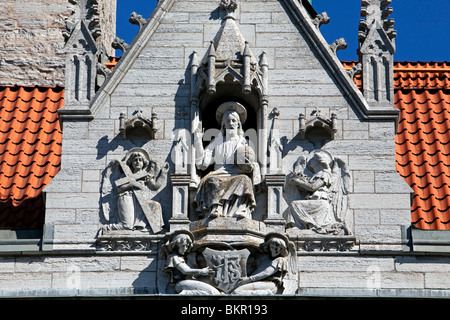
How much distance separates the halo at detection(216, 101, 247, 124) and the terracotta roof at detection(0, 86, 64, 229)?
2856 millimetres

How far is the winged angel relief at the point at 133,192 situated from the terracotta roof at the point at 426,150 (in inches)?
143

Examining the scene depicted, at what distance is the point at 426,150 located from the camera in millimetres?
23750

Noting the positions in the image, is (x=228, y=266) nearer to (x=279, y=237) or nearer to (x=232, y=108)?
(x=279, y=237)

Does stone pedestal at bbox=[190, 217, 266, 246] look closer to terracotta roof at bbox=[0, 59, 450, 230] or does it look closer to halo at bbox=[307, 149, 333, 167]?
halo at bbox=[307, 149, 333, 167]

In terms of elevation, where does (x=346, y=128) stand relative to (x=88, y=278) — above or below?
above

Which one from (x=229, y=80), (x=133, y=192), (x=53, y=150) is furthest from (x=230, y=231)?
(x=53, y=150)

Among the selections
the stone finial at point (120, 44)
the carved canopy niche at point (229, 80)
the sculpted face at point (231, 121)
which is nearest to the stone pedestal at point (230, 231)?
the carved canopy niche at point (229, 80)

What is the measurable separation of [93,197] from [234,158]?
1.92 metres

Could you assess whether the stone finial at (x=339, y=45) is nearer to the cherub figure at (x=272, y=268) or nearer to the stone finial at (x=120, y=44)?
the stone finial at (x=120, y=44)

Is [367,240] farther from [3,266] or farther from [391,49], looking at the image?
[3,266]

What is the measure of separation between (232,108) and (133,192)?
6.19ft

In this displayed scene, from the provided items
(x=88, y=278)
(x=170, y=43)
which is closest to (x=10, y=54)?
(x=170, y=43)

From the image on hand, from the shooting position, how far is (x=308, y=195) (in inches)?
830

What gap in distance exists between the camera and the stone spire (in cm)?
2189
